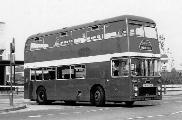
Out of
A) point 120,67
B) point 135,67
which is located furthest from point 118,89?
point 135,67

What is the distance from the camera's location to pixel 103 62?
21.3 metres

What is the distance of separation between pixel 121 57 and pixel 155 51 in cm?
206

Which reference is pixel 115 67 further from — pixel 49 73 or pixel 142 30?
pixel 49 73

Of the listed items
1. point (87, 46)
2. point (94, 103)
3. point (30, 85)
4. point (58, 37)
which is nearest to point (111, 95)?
point (94, 103)

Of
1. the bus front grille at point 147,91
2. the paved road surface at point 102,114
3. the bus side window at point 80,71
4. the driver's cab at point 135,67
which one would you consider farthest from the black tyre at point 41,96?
the bus front grille at point 147,91

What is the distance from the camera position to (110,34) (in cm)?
2078

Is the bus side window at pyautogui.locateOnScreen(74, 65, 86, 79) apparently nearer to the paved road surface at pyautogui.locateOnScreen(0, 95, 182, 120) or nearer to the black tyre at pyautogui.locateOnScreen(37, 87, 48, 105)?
the black tyre at pyautogui.locateOnScreen(37, 87, 48, 105)

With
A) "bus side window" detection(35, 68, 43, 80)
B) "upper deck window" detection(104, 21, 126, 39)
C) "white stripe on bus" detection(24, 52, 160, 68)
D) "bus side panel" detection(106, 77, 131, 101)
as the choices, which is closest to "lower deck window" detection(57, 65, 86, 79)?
"white stripe on bus" detection(24, 52, 160, 68)

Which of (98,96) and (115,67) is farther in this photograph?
(98,96)

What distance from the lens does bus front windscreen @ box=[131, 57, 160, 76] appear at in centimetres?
2020

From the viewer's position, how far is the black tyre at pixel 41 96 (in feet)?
83.9

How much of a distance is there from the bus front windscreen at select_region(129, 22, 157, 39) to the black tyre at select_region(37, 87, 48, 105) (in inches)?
294

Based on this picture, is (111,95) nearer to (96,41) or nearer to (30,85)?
(96,41)

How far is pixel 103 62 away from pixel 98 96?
1.67 metres
